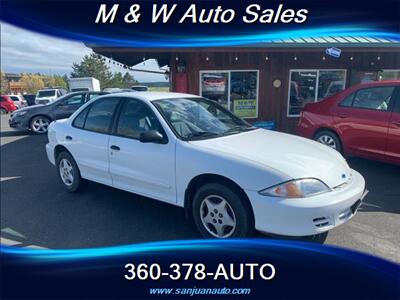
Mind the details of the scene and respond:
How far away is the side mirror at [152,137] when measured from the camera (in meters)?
3.29

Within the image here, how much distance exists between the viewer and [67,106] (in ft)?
34.7

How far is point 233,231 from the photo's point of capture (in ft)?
9.73

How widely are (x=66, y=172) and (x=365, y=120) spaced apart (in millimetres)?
4972

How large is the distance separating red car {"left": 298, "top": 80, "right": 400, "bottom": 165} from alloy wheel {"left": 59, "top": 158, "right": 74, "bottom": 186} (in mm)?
4477

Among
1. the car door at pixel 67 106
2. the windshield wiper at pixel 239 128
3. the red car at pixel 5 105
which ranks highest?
the windshield wiper at pixel 239 128

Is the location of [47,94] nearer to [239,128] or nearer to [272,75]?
[272,75]

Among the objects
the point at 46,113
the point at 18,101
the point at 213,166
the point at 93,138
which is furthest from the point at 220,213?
the point at 18,101

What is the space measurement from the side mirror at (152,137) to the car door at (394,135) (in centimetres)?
376

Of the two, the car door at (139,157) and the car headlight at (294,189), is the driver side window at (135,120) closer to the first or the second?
the car door at (139,157)

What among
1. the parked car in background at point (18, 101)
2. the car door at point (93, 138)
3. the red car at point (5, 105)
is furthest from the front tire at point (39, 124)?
the parked car in background at point (18, 101)

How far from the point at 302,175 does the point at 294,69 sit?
716 cm

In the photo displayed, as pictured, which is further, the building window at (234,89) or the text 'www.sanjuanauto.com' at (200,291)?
the building window at (234,89)

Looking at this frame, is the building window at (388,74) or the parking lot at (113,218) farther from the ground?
the building window at (388,74)

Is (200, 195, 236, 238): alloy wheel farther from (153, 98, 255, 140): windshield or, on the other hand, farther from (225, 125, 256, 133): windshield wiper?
(225, 125, 256, 133): windshield wiper
